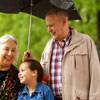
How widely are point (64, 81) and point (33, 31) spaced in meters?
8.76

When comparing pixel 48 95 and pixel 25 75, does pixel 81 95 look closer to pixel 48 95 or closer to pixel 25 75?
pixel 48 95

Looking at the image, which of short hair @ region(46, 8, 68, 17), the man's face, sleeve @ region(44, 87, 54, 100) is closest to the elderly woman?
sleeve @ region(44, 87, 54, 100)

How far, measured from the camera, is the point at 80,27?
1343 centimetres

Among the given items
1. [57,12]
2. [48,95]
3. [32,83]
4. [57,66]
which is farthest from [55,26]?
[48,95]

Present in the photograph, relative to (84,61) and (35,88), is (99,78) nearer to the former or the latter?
(84,61)

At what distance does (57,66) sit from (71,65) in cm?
26

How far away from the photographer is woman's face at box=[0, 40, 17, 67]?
4.61 metres

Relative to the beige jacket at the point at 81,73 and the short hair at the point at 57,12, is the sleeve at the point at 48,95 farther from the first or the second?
the short hair at the point at 57,12

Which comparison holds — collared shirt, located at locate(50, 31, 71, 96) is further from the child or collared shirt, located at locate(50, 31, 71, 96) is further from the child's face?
the child's face

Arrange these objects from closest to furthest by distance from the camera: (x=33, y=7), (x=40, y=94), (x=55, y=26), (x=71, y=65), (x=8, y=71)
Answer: (x=40, y=94), (x=71, y=65), (x=55, y=26), (x=8, y=71), (x=33, y=7)

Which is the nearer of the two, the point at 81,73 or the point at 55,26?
the point at 81,73

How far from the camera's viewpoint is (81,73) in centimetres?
448

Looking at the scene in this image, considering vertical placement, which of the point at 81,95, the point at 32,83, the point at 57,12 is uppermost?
the point at 57,12

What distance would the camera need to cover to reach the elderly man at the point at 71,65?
14.7 feet
